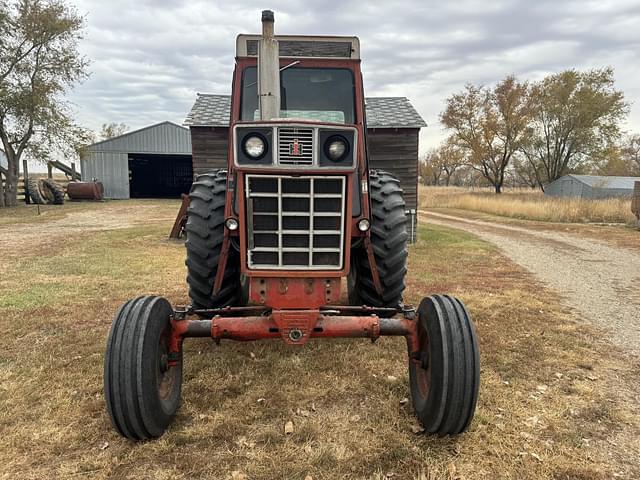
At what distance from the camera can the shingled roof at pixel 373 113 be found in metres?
11.9

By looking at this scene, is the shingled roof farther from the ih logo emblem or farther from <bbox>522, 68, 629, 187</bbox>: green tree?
<bbox>522, 68, 629, 187</bbox>: green tree

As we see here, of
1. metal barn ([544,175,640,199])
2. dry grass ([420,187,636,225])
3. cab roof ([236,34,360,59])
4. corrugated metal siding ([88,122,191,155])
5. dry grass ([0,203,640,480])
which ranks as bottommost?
dry grass ([0,203,640,480])

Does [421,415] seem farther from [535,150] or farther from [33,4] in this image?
[535,150]

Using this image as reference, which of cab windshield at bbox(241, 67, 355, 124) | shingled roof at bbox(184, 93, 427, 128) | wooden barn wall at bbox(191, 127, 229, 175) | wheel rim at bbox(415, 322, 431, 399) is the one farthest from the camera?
wooden barn wall at bbox(191, 127, 229, 175)

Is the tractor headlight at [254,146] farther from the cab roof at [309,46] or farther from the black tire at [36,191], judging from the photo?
the black tire at [36,191]

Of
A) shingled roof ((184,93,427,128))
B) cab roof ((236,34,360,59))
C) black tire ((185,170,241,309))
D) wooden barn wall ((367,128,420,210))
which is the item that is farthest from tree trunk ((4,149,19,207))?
cab roof ((236,34,360,59))

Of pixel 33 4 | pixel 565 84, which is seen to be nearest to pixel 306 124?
pixel 33 4

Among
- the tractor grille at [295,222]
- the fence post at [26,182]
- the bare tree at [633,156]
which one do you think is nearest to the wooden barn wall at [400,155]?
the tractor grille at [295,222]

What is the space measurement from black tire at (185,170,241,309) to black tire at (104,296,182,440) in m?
0.90

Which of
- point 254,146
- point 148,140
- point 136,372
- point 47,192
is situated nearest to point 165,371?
point 136,372

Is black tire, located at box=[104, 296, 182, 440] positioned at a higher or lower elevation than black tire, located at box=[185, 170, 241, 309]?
lower

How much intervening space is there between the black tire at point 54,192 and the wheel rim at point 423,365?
27.3 meters

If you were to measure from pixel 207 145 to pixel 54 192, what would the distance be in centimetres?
1731

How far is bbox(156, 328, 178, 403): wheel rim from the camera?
302 centimetres
